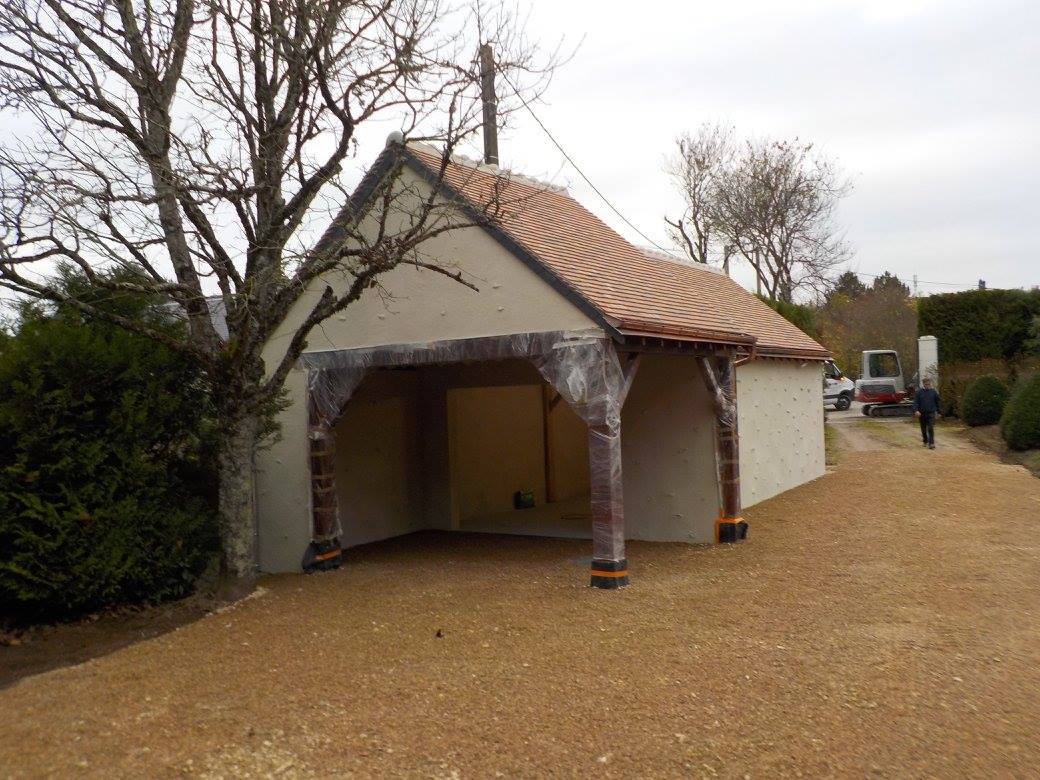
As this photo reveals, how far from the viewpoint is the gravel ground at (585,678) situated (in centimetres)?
482

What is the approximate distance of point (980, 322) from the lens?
1024 inches

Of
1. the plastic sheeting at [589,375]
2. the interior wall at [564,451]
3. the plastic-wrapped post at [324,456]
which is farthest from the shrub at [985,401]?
the plastic-wrapped post at [324,456]

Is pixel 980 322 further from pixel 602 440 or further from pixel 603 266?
pixel 602 440

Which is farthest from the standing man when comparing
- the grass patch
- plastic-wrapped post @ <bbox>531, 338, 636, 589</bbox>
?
plastic-wrapped post @ <bbox>531, 338, 636, 589</bbox>

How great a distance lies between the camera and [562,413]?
16391 millimetres

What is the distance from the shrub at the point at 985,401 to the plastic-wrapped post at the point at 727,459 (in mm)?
14917

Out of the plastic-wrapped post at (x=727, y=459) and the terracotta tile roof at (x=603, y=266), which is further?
the plastic-wrapped post at (x=727, y=459)

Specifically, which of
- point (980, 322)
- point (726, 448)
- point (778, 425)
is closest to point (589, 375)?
point (726, 448)

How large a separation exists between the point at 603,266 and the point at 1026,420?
12.0m

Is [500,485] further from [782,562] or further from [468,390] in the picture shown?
[782,562]

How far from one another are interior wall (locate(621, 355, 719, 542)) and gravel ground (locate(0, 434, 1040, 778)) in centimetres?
117

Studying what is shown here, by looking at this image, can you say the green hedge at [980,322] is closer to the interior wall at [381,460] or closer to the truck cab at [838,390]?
the truck cab at [838,390]

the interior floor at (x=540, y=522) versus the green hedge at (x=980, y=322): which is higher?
the green hedge at (x=980, y=322)

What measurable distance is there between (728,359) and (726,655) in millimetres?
5130
